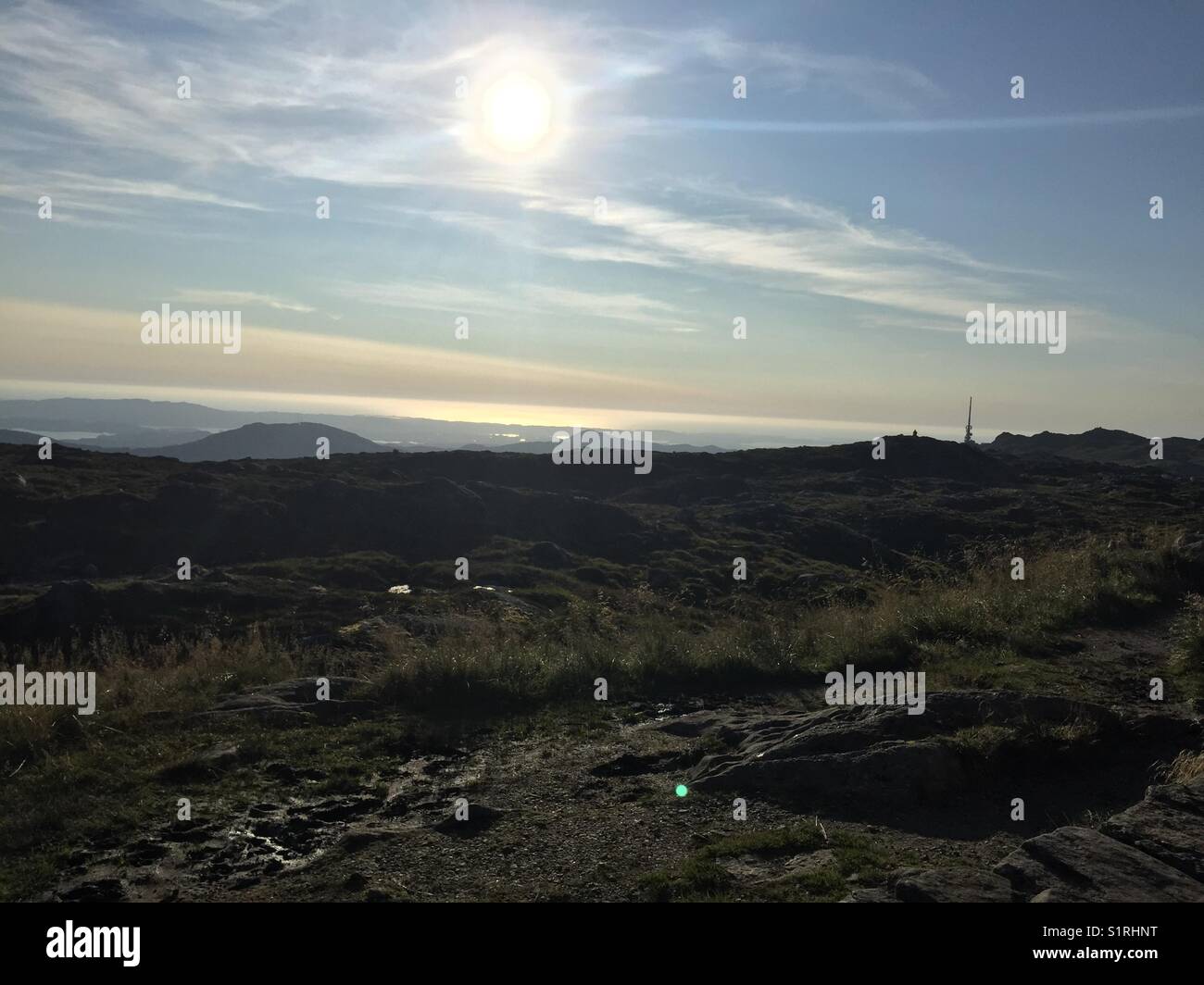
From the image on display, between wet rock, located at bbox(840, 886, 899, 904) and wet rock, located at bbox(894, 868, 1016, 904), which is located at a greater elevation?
wet rock, located at bbox(894, 868, 1016, 904)

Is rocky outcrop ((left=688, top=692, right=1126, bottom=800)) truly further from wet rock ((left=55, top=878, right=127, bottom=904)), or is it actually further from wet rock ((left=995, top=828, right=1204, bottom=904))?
wet rock ((left=55, top=878, right=127, bottom=904))

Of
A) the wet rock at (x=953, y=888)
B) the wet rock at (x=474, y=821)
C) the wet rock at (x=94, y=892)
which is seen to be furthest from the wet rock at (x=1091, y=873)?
the wet rock at (x=94, y=892)

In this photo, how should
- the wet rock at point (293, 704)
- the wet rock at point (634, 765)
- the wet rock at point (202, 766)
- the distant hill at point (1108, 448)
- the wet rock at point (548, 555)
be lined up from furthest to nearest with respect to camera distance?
the distant hill at point (1108, 448), the wet rock at point (548, 555), the wet rock at point (293, 704), the wet rock at point (634, 765), the wet rock at point (202, 766)

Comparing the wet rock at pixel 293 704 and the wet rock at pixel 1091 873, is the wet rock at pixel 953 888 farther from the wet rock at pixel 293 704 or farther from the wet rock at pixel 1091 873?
the wet rock at pixel 293 704

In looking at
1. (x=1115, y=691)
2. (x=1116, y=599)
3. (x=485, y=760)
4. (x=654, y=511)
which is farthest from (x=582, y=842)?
(x=654, y=511)

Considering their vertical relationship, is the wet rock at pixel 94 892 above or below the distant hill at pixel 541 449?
below

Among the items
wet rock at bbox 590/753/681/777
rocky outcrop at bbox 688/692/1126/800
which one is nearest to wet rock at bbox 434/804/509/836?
wet rock at bbox 590/753/681/777
